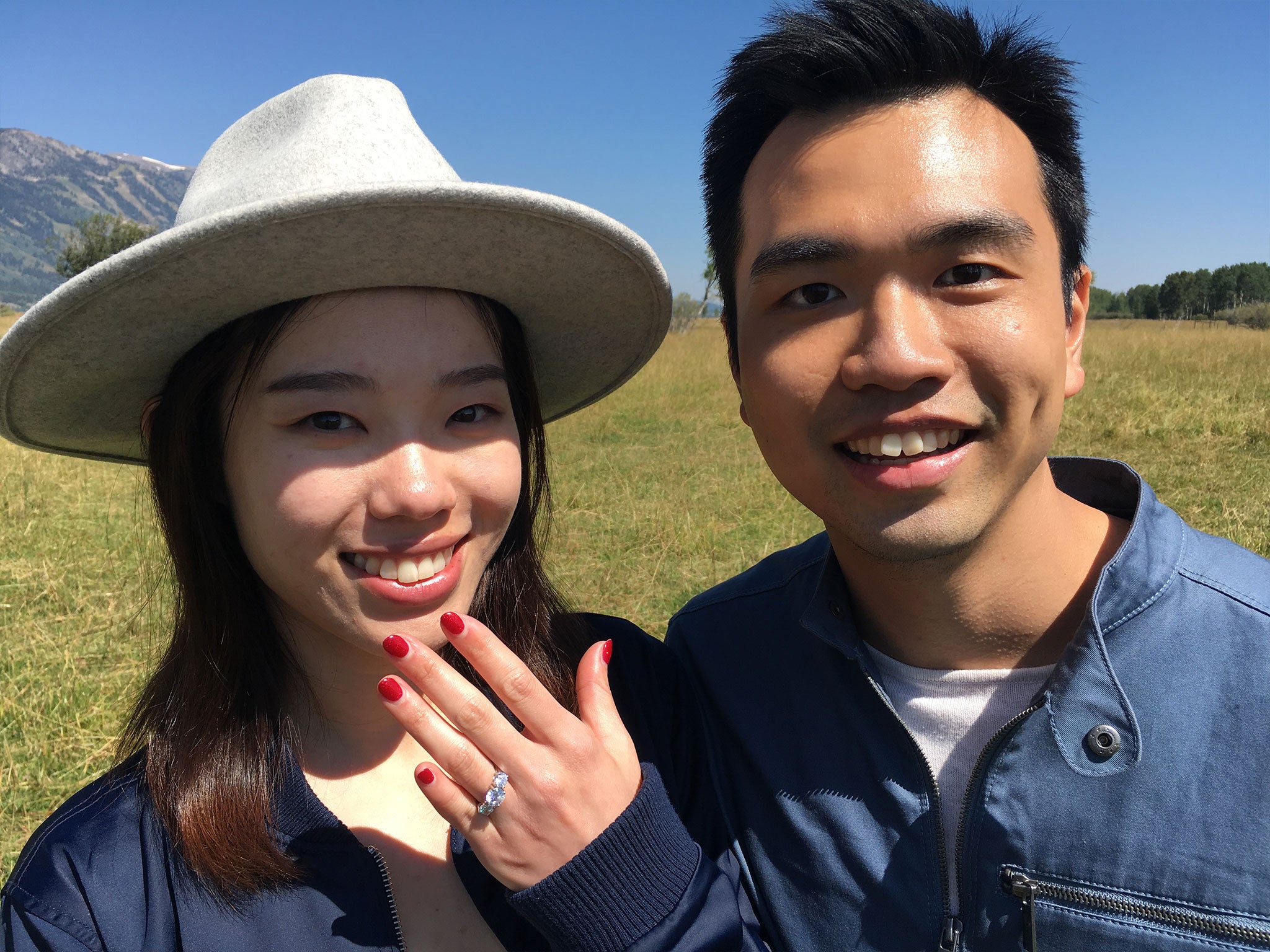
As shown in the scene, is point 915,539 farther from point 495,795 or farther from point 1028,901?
point 495,795

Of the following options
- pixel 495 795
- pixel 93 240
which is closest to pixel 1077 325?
pixel 495 795

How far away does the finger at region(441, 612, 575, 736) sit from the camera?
1.33m

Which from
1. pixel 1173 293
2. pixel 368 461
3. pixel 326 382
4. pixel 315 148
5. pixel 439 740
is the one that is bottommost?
pixel 439 740

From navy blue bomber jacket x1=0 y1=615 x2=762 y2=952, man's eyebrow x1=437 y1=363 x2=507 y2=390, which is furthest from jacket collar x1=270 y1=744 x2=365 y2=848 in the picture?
man's eyebrow x1=437 y1=363 x2=507 y2=390

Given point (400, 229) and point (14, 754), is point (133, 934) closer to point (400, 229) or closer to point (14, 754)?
point (400, 229)

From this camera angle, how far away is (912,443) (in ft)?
4.92

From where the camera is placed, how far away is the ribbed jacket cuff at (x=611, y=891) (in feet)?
4.26

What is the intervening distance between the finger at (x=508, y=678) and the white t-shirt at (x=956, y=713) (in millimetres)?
729

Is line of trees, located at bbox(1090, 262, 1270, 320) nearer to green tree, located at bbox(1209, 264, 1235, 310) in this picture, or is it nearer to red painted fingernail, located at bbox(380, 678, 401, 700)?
green tree, located at bbox(1209, 264, 1235, 310)

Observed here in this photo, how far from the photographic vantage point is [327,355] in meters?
1.42

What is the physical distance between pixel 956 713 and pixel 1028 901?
33 cm

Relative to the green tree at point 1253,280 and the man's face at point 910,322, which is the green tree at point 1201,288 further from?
the man's face at point 910,322

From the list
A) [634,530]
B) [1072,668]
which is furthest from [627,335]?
[634,530]

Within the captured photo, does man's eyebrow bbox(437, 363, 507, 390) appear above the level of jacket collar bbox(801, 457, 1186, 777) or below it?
above
